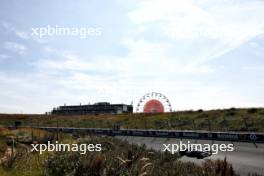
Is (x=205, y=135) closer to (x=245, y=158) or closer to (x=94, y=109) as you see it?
(x=245, y=158)

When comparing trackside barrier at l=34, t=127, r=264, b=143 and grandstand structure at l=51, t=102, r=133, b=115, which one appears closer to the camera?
trackside barrier at l=34, t=127, r=264, b=143

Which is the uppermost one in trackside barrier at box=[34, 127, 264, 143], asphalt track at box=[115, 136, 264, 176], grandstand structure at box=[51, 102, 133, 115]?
grandstand structure at box=[51, 102, 133, 115]

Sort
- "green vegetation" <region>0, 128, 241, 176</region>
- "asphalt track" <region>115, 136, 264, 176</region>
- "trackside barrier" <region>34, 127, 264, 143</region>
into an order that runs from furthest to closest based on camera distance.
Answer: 1. "trackside barrier" <region>34, 127, 264, 143</region>
2. "asphalt track" <region>115, 136, 264, 176</region>
3. "green vegetation" <region>0, 128, 241, 176</region>

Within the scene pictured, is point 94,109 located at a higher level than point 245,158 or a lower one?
higher

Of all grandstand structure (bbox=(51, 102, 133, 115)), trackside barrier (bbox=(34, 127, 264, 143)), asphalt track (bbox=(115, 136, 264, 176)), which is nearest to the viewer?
asphalt track (bbox=(115, 136, 264, 176))

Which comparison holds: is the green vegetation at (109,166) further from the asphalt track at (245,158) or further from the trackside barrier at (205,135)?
the trackside barrier at (205,135)

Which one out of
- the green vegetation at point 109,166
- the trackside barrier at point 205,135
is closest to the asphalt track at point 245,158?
the trackside barrier at point 205,135

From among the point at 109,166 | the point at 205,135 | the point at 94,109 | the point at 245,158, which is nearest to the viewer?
the point at 109,166

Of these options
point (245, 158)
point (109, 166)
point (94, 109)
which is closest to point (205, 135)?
point (245, 158)

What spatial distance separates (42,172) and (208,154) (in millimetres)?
11219

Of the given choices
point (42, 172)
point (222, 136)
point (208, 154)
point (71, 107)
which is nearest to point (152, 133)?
point (222, 136)

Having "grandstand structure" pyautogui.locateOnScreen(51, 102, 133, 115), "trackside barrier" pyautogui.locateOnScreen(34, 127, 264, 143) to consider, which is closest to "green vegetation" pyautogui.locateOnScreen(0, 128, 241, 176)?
"trackside barrier" pyautogui.locateOnScreen(34, 127, 264, 143)

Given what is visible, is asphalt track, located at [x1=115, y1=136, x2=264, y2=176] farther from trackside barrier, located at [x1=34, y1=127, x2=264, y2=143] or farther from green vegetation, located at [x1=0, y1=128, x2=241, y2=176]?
green vegetation, located at [x1=0, y1=128, x2=241, y2=176]

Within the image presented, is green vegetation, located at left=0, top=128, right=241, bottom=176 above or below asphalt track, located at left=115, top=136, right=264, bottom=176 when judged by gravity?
above
